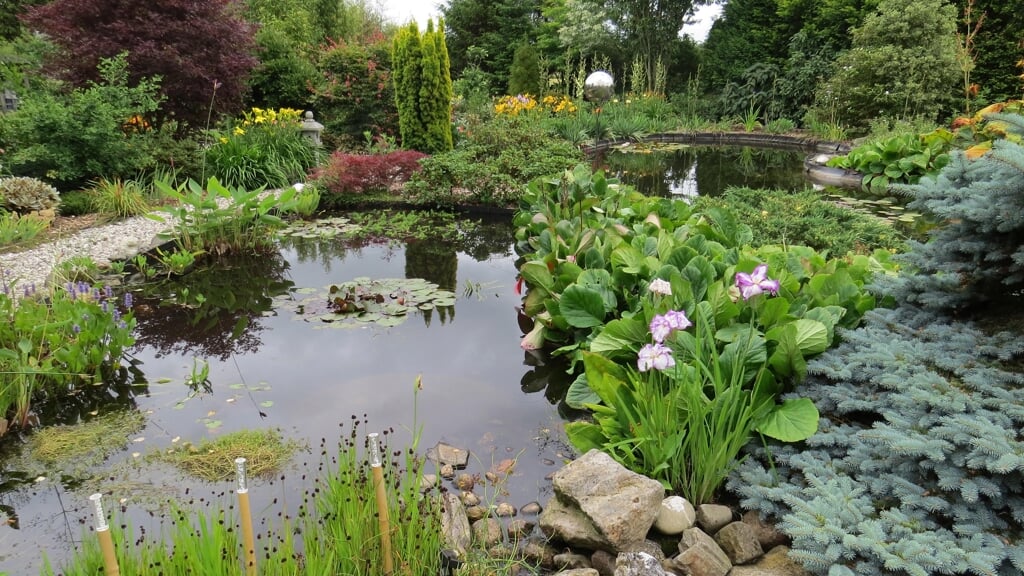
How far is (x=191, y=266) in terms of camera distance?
5203mm

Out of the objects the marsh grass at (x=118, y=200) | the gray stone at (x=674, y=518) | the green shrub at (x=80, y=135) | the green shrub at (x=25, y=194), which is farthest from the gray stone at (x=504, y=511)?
the green shrub at (x=80, y=135)

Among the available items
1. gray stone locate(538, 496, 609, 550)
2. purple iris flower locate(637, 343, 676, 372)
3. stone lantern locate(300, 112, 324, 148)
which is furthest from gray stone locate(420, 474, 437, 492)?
stone lantern locate(300, 112, 324, 148)

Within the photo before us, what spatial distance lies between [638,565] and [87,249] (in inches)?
207

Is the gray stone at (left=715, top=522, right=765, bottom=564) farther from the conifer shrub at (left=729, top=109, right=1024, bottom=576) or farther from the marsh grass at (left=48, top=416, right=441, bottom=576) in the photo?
the marsh grass at (left=48, top=416, right=441, bottom=576)

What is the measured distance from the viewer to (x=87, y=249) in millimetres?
5121

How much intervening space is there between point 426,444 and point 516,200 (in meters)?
4.91

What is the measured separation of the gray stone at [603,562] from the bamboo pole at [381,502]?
2.06 feet

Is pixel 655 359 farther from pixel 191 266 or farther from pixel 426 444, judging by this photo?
pixel 191 266

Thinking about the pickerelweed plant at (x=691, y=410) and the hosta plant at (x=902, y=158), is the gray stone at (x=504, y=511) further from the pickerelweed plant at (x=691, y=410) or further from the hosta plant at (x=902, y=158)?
the hosta plant at (x=902, y=158)

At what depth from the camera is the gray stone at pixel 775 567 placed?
1802mm

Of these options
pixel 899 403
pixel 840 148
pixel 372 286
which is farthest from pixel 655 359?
pixel 840 148

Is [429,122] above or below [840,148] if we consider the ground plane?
above

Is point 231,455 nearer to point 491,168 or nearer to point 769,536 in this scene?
point 769,536

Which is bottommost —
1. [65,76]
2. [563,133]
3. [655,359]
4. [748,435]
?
[748,435]
